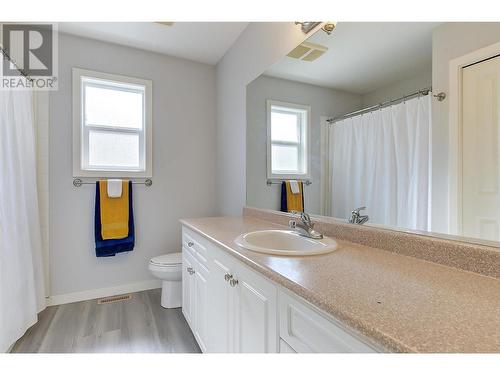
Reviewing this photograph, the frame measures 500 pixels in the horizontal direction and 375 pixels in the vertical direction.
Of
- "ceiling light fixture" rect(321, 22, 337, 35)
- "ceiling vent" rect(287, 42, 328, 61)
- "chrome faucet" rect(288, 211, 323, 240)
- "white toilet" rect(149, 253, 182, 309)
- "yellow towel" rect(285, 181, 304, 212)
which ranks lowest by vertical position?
"white toilet" rect(149, 253, 182, 309)

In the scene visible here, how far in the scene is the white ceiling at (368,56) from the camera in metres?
1.04

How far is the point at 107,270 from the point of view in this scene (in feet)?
7.93

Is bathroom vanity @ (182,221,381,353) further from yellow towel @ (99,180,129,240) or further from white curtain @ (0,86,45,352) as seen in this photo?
white curtain @ (0,86,45,352)

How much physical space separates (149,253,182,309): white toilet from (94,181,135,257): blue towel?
37cm

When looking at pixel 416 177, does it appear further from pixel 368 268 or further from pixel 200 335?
pixel 200 335

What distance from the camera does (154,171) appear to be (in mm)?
2578

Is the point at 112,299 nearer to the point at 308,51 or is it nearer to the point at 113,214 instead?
the point at 113,214

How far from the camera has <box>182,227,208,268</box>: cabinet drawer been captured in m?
1.52

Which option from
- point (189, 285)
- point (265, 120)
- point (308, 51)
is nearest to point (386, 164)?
point (308, 51)

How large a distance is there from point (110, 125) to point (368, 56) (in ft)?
7.44

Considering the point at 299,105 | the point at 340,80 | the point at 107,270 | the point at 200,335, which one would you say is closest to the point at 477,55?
the point at 340,80

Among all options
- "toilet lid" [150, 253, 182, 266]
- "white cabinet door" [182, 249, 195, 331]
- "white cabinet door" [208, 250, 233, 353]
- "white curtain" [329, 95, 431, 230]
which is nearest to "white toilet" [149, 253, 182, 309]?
"toilet lid" [150, 253, 182, 266]

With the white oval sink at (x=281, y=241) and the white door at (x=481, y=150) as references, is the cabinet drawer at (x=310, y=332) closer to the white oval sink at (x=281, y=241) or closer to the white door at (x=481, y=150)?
the white oval sink at (x=281, y=241)

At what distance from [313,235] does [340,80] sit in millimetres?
869
